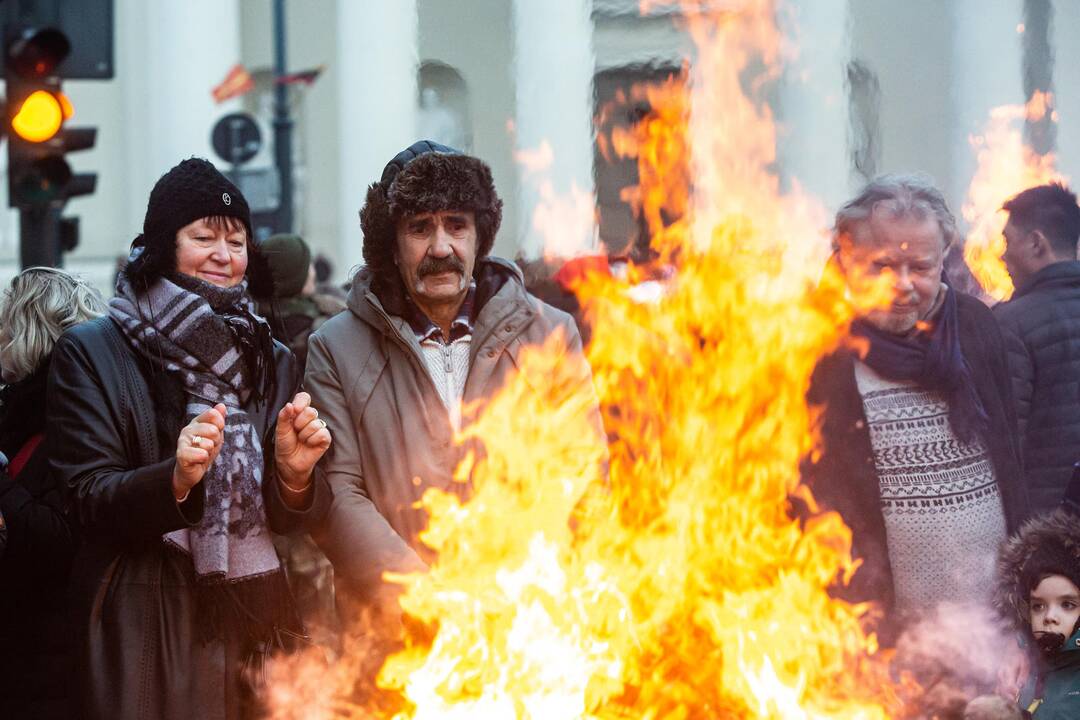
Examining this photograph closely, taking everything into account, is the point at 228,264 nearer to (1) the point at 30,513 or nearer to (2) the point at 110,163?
(1) the point at 30,513

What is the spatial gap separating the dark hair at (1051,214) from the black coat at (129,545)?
3223 millimetres

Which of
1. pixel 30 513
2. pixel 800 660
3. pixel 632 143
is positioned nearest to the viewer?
pixel 800 660

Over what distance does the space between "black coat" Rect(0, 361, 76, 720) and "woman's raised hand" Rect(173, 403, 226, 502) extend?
922mm

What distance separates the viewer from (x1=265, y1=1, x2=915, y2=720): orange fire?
364cm

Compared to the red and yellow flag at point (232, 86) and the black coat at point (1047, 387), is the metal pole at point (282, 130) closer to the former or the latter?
the red and yellow flag at point (232, 86)

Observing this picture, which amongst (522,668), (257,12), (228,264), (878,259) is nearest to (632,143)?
(878,259)

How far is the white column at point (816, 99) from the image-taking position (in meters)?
5.58

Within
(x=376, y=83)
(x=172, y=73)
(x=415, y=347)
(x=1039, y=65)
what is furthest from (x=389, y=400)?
(x=172, y=73)

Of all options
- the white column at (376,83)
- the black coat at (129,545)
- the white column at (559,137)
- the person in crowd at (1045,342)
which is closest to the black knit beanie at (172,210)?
the black coat at (129,545)

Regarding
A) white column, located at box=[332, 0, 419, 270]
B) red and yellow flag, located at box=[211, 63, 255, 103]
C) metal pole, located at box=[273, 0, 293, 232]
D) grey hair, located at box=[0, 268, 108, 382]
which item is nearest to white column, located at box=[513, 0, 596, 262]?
white column, located at box=[332, 0, 419, 270]

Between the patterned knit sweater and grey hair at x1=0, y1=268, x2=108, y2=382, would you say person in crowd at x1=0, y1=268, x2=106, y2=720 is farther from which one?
the patterned knit sweater

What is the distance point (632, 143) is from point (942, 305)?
4.92 ft

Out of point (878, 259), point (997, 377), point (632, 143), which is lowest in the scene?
point (997, 377)

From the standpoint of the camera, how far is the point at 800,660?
391 centimetres
